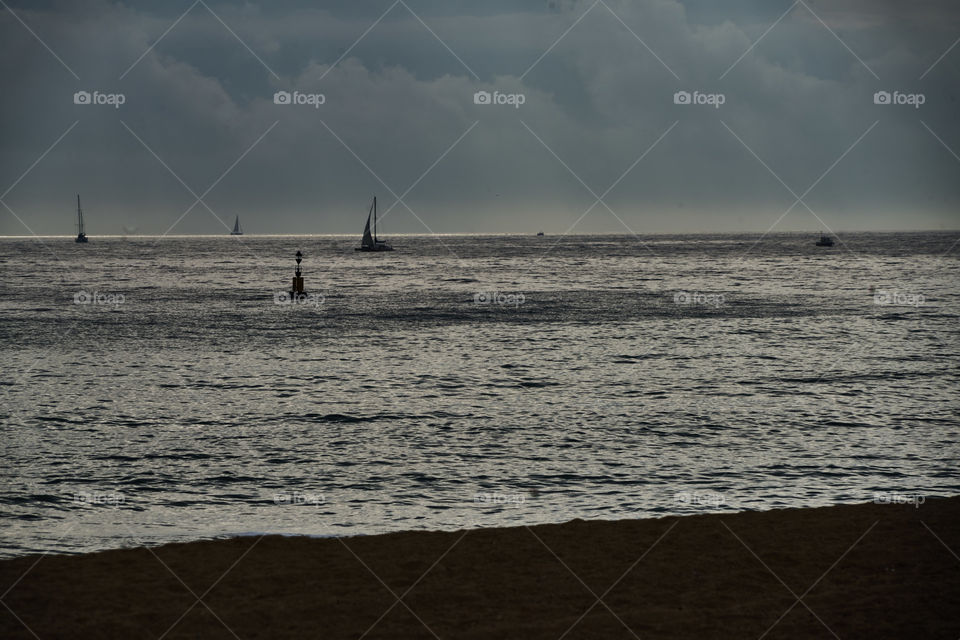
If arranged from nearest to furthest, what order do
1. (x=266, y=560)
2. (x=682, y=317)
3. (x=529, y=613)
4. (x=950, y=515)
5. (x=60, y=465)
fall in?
1. (x=529, y=613)
2. (x=266, y=560)
3. (x=950, y=515)
4. (x=60, y=465)
5. (x=682, y=317)

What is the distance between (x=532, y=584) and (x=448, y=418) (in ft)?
51.4

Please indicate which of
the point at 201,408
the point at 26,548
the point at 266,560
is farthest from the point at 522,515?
the point at 201,408

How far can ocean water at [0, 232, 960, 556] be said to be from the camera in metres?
17.2

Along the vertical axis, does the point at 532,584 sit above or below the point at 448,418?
above

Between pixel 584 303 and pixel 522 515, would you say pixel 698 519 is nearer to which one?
pixel 522 515

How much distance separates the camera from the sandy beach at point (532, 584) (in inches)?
403

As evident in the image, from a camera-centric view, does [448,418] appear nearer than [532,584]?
No

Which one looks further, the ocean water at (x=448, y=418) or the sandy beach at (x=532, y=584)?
the ocean water at (x=448, y=418)

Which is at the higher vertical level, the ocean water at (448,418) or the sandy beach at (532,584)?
the sandy beach at (532,584)

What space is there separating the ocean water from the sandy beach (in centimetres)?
220

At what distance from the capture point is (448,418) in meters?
27.2

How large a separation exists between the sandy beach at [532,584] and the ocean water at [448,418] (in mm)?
2196

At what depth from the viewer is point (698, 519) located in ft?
48.1

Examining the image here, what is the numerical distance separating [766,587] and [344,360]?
31931 millimetres
